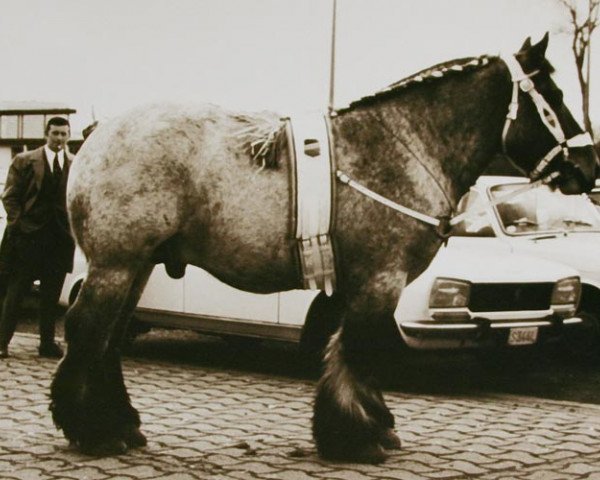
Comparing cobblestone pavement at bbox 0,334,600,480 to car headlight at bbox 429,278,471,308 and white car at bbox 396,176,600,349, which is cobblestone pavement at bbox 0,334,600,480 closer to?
white car at bbox 396,176,600,349

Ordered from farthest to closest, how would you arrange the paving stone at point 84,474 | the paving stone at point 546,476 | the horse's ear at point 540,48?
the horse's ear at point 540,48 → the paving stone at point 546,476 → the paving stone at point 84,474

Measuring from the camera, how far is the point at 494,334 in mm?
7969

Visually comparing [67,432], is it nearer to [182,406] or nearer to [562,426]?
[182,406]

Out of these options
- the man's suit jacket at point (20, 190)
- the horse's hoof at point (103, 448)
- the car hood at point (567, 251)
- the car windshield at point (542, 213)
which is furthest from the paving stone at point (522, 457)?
the man's suit jacket at point (20, 190)

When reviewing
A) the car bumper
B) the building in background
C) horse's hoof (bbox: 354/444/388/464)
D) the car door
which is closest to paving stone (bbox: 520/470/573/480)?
horse's hoof (bbox: 354/444/388/464)

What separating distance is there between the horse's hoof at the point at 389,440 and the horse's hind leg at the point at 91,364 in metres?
1.41

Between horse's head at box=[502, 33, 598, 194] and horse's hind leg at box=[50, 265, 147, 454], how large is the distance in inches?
84.3

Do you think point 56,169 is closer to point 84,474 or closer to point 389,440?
point 84,474

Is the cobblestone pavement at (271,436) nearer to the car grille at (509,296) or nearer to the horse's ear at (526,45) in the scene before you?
the car grille at (509,296)

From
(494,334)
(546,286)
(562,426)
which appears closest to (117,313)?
(562,426)

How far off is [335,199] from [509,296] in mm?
3359

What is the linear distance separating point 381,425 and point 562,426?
1.57 metres

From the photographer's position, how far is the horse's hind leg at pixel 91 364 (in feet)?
16.8

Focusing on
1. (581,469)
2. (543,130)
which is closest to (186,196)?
(543,130)
